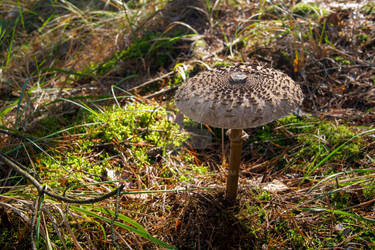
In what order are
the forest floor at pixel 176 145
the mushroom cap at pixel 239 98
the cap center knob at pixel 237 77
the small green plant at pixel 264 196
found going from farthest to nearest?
1. the small green plant at pixel 264 196
2. the forest floor at pixel 176 145
3. the cap center knob at pixel 237 77
4. the mushroom cap at pixel 239 98

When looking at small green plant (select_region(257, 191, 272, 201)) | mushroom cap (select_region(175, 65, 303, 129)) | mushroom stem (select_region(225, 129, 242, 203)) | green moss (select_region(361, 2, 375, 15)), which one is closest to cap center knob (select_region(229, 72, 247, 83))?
mushroom cap (select_region(175, 65, 303, 129))

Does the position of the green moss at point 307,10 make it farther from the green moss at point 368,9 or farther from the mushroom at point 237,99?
the mushroom at point 237,99

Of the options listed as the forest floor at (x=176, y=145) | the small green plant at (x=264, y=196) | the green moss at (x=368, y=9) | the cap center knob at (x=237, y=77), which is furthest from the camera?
the green moss at (x=368, y=9)

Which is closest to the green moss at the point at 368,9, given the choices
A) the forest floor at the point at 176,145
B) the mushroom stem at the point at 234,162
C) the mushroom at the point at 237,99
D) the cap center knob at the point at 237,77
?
the forest floor at the point at 176,145

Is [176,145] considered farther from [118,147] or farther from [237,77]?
[237,77]

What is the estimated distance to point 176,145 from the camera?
3049mm

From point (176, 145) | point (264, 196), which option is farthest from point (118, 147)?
point (264, 196)

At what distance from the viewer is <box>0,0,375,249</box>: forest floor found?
211 centimetres

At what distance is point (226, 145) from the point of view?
10.3 ft

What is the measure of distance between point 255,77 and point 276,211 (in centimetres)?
112

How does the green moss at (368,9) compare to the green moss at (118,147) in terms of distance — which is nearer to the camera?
the green moss at (118,147)

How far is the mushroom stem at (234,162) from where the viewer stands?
205 centimetres

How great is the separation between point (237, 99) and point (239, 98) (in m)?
0.02

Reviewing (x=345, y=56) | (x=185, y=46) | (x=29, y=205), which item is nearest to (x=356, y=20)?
(x=345, y=56)
